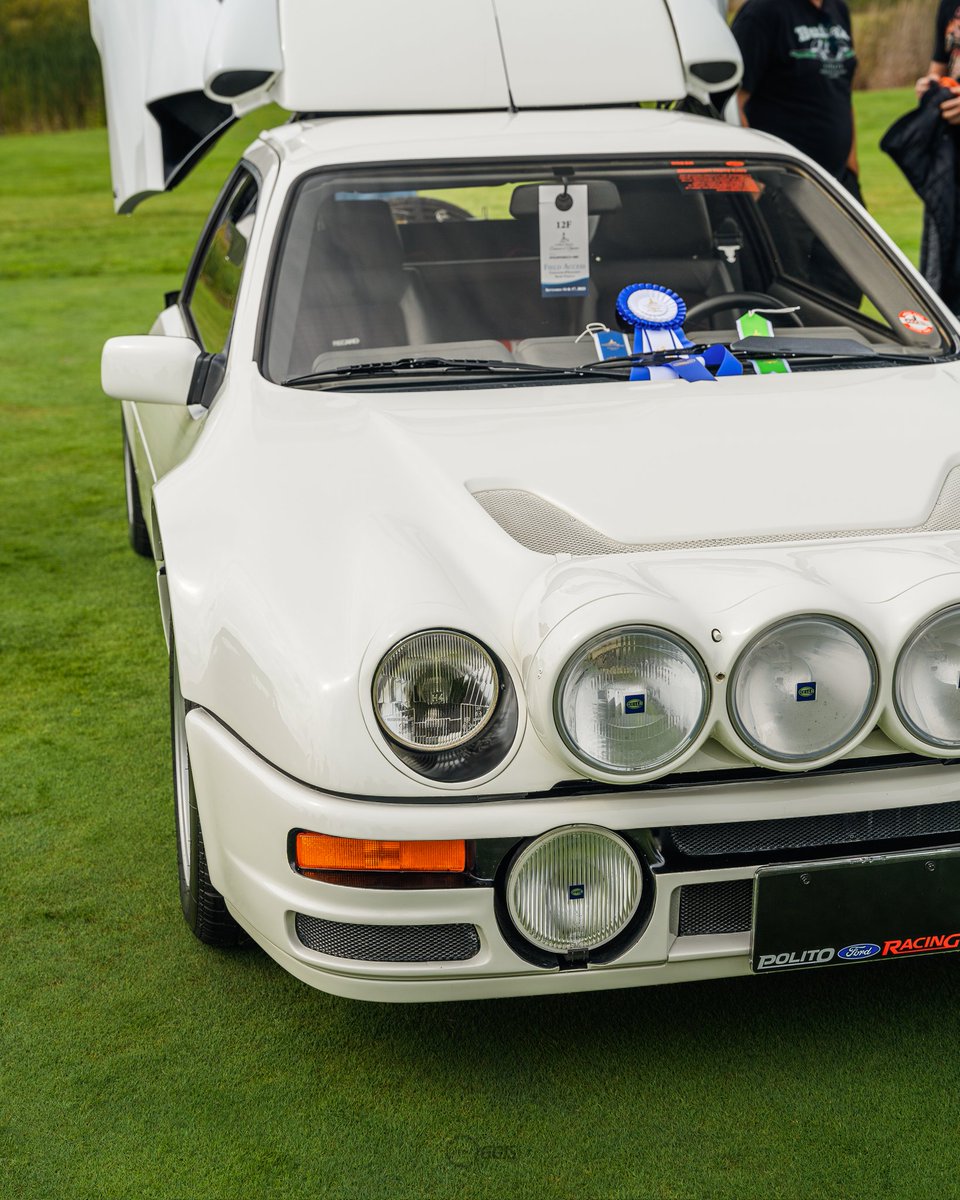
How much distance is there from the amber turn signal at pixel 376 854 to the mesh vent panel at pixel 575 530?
50cm

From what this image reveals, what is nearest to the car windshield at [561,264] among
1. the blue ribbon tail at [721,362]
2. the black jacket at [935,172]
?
the blue ribbon tail at [721,362]

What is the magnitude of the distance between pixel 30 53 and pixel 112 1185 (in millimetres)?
24464

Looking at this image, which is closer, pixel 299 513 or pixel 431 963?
pixel 431 963

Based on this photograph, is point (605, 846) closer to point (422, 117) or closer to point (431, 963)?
point (431, 963)

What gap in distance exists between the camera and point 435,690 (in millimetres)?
2086

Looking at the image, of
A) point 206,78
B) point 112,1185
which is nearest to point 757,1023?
point 112,1185

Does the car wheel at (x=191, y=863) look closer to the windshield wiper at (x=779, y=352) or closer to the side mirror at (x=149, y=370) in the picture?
the side mirror at (x=149, y=370)

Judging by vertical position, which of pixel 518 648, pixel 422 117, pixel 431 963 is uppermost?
pixel 422 117

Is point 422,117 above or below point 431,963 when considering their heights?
above

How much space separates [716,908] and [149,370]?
5.61ft

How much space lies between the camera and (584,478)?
8.18ft

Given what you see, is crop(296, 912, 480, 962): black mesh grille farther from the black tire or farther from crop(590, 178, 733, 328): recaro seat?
the black tire

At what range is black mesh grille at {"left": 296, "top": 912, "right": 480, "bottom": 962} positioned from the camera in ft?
7.08

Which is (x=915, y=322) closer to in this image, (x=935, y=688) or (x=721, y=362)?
(x=721, y=362)
